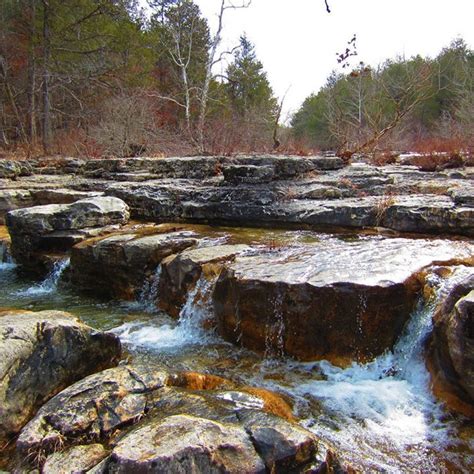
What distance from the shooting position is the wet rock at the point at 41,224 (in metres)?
6.14

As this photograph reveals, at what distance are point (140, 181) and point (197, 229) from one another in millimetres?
2633

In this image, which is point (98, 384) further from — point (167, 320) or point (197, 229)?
point (197, 229)

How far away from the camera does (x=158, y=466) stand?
76.1 inches

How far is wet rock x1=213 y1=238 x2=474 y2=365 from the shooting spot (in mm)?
3514

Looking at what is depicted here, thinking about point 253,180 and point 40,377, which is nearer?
point 40,377

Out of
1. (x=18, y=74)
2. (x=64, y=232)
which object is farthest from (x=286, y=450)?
(x=18, y=74)

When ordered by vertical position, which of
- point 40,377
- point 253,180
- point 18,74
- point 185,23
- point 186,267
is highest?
point 185,23

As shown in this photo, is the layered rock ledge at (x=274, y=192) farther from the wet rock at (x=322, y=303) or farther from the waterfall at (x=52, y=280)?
the waterfall at (x=52, y=280)

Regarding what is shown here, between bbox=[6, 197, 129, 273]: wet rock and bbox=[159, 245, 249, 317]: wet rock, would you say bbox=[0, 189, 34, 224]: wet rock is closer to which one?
bbox=[6, 197, 129, 273]: wet rock

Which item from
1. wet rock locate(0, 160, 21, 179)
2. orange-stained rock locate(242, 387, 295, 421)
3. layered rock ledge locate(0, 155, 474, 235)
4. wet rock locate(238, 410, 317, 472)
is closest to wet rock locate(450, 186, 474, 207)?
layered rock ledge locate(0, 155, 474, 235)

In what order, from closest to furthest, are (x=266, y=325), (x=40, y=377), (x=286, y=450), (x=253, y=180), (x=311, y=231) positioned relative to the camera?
(x=286, y=450) → (x=40, y=377) → (x=266, y=325) → (x=311, y=231) → (x=253, y=180)

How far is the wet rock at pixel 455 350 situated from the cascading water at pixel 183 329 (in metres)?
2.04

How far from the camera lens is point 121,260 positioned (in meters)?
5.30

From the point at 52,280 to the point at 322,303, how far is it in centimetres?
405
